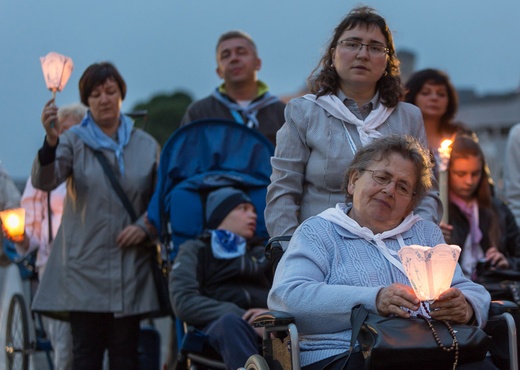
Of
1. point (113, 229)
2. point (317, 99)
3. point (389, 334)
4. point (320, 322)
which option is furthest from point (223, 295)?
point (389, 334)

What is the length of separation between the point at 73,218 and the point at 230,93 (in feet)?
5.54

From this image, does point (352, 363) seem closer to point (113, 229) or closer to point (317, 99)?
point (317, 99)

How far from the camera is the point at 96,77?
24.0ft

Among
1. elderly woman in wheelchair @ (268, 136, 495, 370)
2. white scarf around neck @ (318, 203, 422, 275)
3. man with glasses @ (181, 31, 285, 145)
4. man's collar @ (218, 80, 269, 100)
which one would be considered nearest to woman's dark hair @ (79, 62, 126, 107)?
man with glasses @ (181, 31, 285, 145)

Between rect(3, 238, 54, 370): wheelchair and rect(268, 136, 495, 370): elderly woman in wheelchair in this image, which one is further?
rect(3, 238, 54, 370): wheelchair

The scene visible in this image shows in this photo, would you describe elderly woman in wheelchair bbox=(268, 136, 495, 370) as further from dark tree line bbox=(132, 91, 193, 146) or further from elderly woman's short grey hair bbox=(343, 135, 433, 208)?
dark tree line bbox=(132, 91, 193, 146)

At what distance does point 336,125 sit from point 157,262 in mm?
2470

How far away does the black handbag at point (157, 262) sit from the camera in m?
7.22

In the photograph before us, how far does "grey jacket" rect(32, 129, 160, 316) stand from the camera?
7070 mm

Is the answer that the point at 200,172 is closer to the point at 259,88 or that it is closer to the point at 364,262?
the point at 259,88

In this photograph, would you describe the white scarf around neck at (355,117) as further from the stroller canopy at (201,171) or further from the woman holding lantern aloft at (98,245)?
the woman holding lantern aloft at (98,245)

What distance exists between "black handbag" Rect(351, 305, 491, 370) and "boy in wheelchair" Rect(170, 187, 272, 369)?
187 cm

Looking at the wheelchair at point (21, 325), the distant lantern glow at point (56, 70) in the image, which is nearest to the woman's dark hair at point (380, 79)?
the distant lantern glow at point (56, 70)

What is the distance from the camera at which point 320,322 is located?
4543mm
